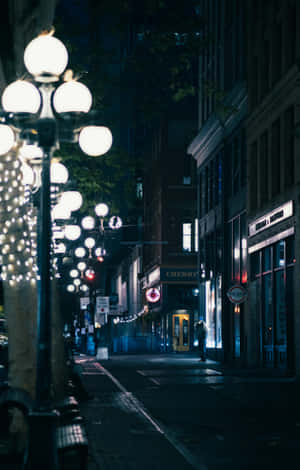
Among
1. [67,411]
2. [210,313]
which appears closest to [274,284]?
[210,313]

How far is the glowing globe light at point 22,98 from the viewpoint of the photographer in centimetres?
906

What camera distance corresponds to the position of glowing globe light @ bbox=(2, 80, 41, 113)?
9.06m

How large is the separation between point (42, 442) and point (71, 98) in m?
3.48

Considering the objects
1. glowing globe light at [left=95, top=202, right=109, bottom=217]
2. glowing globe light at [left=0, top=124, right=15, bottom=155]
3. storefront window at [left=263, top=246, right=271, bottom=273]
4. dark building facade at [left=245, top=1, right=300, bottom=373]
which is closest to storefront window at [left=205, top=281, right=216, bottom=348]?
dark building facade at [left=245, top=1, right=300, bottom=373]

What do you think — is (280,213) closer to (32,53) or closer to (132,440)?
(132,440)

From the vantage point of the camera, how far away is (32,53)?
8961 millimetres

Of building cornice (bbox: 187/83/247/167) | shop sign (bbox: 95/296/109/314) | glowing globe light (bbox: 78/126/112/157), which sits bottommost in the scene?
shop sign (bbox: 95/296/109/314)

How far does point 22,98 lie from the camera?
9.06 m

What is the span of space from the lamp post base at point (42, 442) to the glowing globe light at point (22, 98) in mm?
3064

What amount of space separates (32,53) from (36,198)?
5547 mm

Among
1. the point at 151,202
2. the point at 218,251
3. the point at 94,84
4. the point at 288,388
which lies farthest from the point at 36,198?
the point at 151,202

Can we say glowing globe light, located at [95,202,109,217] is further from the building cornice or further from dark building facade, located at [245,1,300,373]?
the building cornice

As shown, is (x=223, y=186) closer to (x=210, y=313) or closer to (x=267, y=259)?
(x=210, y=313)

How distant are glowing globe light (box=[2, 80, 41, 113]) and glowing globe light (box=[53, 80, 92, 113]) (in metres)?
0.21
